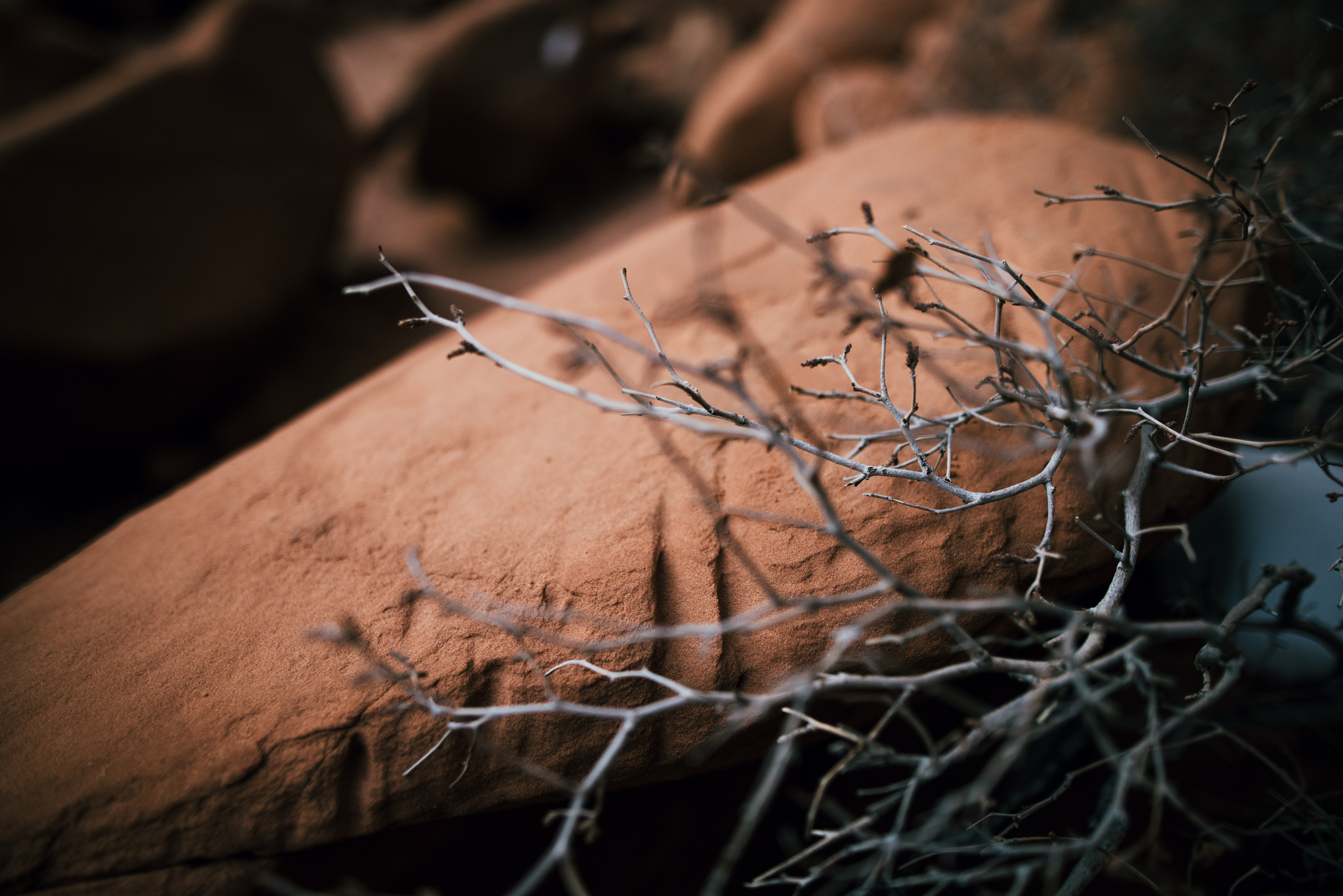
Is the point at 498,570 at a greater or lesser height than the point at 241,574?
lesser

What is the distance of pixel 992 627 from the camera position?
149cm

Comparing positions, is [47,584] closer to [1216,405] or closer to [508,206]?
[1216,405]

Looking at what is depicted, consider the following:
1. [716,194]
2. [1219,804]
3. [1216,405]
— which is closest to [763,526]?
[716,194]

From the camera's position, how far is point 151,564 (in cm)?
170

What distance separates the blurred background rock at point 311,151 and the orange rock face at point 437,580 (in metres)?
0.93

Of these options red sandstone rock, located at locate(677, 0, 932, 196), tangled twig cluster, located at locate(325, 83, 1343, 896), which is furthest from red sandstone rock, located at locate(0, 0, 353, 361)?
tangled twig cluster, located at locate(325, 83, 1343, 896)

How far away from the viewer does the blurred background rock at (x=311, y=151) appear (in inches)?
128

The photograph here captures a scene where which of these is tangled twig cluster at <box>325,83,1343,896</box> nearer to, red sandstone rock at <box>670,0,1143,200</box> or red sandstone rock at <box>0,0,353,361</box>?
red sandstone rock at <box>670,0,1143,200</box>

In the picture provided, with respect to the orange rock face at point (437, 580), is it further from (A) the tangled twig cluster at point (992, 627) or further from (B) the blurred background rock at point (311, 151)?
(B) the blurred background rock at point (311, 151)

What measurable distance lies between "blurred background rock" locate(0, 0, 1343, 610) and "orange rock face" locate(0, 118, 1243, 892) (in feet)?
3.06

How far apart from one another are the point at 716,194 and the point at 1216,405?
4.86 ft

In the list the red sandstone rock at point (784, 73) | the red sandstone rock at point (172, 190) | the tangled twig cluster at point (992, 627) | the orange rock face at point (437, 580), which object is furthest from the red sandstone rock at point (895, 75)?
the red sandstone rock at point (172, 190)

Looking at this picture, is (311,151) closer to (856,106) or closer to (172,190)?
(172,190)

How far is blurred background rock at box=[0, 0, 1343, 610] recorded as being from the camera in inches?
128
